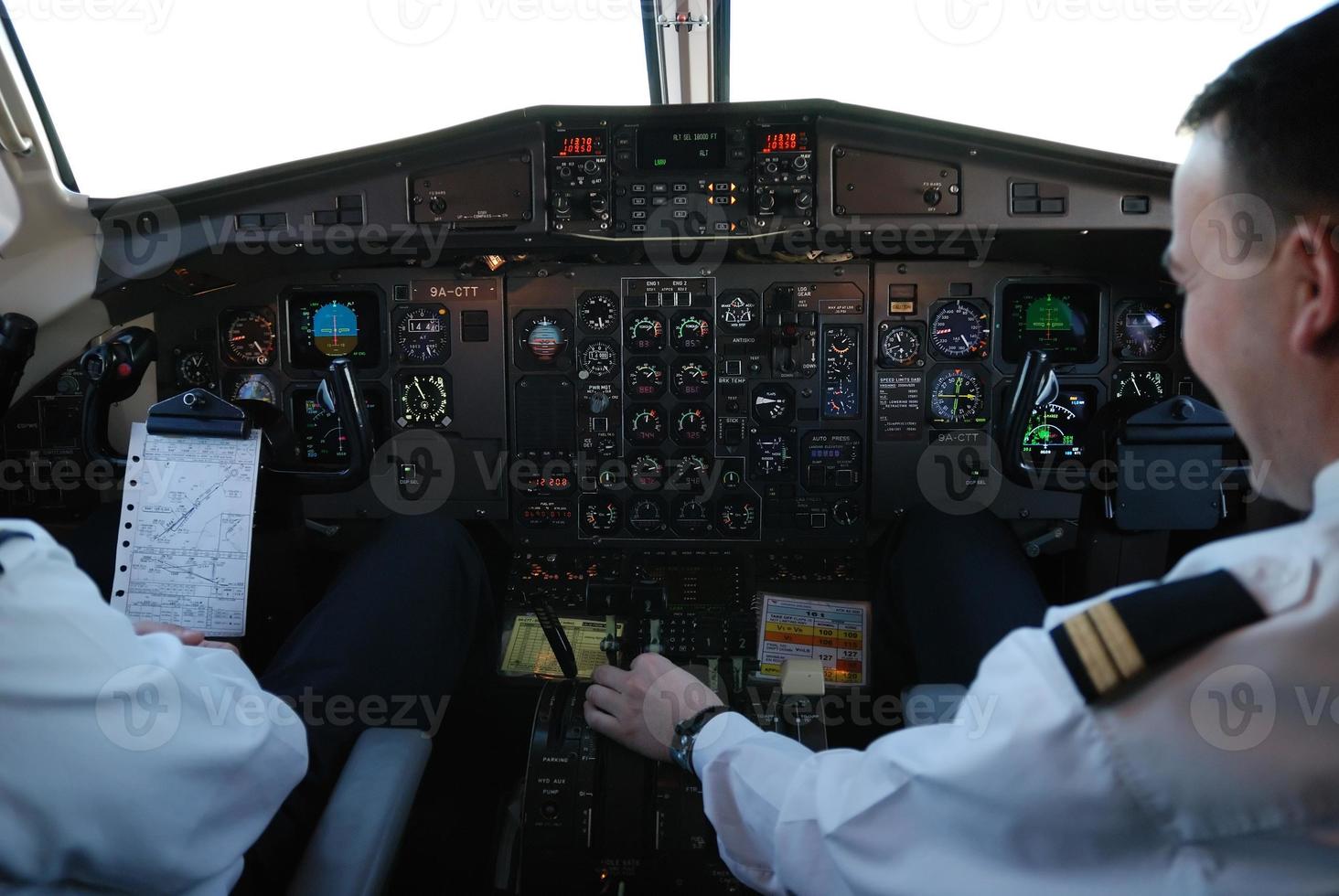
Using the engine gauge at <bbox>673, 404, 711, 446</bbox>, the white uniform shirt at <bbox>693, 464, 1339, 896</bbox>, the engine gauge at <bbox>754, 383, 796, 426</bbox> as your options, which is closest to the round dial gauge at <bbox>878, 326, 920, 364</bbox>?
the engine gauge at <bbox>754, 383, 796, 426</bbox>

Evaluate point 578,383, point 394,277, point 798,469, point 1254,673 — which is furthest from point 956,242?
point 1254,673

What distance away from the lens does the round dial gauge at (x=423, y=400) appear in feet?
8.46

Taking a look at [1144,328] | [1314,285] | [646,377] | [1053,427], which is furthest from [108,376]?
[1144,328]

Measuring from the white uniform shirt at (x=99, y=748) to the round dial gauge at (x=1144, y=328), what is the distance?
2.40 m

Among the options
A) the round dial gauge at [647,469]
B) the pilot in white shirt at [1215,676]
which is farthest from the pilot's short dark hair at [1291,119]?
the round dial gauge at [647,469]

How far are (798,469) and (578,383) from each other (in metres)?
0.70

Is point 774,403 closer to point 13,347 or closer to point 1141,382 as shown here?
point 1141,382

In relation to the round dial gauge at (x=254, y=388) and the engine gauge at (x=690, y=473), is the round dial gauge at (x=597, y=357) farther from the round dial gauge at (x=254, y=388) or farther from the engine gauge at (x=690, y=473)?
the round dial gauge at (x=254, y=388)

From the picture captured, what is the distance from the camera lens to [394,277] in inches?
100.0

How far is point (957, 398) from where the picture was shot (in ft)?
8.29

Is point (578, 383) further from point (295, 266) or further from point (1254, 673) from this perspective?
point (1254, 673)

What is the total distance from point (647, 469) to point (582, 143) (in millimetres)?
926

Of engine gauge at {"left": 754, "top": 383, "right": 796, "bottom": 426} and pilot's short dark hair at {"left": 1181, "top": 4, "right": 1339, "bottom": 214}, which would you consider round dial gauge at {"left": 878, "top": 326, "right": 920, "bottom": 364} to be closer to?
engine gauge at {"left": 754, "top": 383, "right": 796, "bottom": 426}

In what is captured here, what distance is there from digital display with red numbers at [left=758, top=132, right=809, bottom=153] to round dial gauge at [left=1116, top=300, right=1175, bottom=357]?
1045mm
